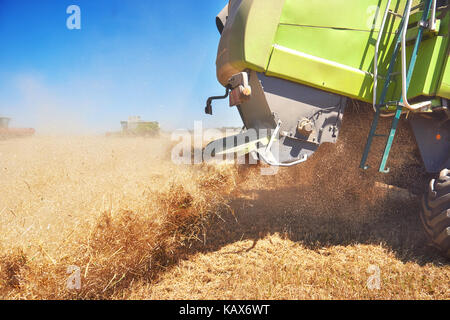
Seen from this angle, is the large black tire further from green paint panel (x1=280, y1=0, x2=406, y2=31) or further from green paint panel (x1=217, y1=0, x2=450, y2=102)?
green paint panel (x1=280, y1=0, x2=406, y2=31)

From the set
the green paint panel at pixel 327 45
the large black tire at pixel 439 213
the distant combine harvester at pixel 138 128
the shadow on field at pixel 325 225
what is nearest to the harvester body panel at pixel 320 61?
the green paint panel at pixel 327 45

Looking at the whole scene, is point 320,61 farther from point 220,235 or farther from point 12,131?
point 12,131

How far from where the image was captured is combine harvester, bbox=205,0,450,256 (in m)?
2.46

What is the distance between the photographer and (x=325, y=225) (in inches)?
123

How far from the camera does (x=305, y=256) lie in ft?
8.46

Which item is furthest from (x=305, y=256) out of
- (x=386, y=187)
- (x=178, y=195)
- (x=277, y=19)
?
(x=277, y=19)

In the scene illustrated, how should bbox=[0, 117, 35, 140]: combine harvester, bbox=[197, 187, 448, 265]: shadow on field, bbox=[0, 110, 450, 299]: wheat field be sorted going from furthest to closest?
1. bbox=[0, 117, 35, 140]: combine harvester
2. bbox=[197, 187, 448, 265]: shadow on field
3. bbox=[0, 110, 450, 299]: wheat field

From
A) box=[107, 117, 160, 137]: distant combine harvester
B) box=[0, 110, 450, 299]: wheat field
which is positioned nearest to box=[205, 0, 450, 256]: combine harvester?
box=[0, 110, 450, 299]: wheat field

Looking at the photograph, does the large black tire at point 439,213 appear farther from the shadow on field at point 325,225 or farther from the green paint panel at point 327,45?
the green paint panel at point 327,45

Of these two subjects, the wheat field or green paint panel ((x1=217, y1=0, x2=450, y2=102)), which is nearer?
the wheat field

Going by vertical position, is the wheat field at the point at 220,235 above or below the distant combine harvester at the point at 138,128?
below

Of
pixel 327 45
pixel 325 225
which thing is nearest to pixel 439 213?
pixel 325 225

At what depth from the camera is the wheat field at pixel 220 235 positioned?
2080mm

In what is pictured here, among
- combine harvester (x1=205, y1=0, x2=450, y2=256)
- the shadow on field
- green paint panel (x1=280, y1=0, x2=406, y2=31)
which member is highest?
green paint panel (x1=280, y1=0, x2=406, y2=31)
